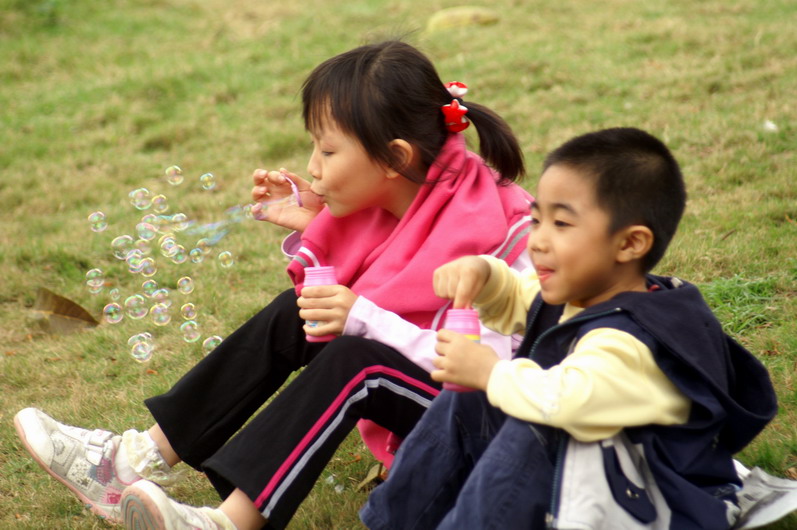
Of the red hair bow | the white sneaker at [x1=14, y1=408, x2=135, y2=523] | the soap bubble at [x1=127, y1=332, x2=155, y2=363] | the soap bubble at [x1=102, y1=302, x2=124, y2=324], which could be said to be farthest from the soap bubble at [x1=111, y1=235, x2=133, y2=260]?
the red hair bow

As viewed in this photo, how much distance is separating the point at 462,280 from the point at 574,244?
0.83 ft

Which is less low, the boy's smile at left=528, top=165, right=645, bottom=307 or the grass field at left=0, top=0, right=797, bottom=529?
the boy's smile at left=528, top=165, right=645, bottom=307

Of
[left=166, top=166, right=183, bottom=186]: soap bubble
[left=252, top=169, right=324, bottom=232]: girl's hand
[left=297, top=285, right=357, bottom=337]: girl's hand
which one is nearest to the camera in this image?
[left=297, top=285, right=357, bottom=337]: girl's hand

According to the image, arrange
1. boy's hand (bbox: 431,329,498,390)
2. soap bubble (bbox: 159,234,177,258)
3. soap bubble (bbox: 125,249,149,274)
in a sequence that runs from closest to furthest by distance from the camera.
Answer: boy's hand (bbox: 431,329,498,390) → soap bubble (bbox: 159,234,177,258) → soap bubble (bbox: 125,249,149,274)

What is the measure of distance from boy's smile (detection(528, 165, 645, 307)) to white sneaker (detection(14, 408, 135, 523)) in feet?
4.41

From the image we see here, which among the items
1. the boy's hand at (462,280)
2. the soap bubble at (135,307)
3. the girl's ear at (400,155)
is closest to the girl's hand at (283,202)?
the girl's ear at (400,155)

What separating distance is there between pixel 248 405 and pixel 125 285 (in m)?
2.17

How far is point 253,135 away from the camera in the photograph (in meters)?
6.30

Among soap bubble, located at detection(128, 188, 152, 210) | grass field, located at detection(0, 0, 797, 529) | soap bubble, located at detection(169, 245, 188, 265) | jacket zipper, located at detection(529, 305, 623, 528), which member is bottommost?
grass field, located at detection(0, 0, 797, 529)

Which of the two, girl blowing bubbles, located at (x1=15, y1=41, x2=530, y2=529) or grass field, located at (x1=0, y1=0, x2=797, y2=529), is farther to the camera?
grass field, located at (x1=0, y1=0, x2=797, y2=529)

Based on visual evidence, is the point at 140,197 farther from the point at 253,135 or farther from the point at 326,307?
the point at 253,135

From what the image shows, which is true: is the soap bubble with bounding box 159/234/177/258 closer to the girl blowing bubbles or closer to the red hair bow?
the girl blowing bubbles

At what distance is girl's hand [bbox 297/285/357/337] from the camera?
7.47 feet

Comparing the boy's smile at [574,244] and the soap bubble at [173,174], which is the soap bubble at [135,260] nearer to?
the soap bubble at [173,174]
